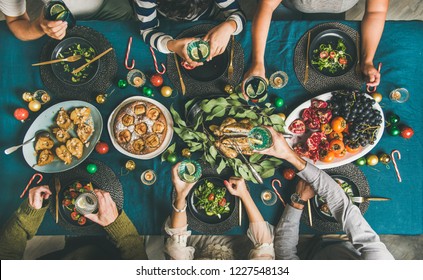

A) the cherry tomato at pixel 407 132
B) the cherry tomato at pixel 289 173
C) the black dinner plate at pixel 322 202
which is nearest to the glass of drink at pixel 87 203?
the cherry tomato at pixel 289 173

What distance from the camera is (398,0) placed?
153 centimetres

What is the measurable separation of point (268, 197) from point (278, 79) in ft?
1.40

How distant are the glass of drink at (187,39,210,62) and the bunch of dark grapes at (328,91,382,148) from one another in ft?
1.56

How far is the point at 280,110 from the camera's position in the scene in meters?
1.18

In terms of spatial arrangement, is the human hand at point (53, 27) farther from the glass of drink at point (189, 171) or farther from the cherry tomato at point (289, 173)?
the cherry tomato at point (289, 173)

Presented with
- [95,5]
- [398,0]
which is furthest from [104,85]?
[398,0]

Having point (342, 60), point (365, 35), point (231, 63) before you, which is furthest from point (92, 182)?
point (365, 35)

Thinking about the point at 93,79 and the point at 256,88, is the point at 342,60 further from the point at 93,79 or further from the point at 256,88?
the point at 93,79

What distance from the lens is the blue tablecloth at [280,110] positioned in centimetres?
117

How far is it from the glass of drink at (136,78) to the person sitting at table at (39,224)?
40cm

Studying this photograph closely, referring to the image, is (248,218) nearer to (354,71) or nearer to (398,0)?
(354,71)

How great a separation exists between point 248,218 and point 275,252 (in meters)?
0.19

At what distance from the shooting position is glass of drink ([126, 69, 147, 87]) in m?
1.17
